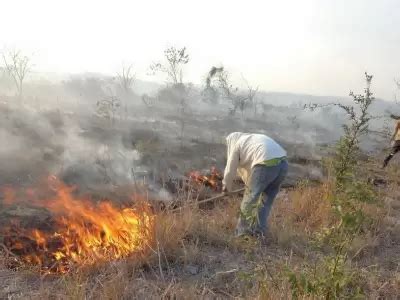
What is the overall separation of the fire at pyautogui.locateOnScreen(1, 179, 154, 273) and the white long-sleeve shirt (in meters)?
1.47

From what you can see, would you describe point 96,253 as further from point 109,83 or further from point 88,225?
point 109,83

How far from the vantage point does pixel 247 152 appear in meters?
5.39

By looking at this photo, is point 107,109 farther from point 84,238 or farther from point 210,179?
point 84,238

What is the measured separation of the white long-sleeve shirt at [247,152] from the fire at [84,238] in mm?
1475

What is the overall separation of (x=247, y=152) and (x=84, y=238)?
2.20 meters

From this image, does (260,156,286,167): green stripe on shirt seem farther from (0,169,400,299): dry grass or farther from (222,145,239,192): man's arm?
(0,169,400,299): dry grass

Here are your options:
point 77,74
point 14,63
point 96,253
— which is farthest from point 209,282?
point 77,74

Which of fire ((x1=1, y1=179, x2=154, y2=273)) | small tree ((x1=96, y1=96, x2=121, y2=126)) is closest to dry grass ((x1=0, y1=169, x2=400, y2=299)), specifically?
fire ((x1=1, y1=179, x2=154, y2=273))

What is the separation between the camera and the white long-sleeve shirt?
17.0 feet

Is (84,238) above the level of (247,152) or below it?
below

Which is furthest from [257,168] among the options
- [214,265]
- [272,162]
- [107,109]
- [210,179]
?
[107,109]

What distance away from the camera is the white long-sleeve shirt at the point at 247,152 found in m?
5.19

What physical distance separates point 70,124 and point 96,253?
55.7ft

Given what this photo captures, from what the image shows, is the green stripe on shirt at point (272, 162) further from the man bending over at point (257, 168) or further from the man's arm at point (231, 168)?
the man's arm at point (231, 168)
